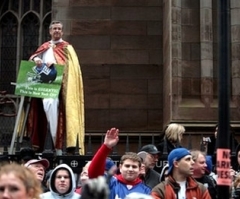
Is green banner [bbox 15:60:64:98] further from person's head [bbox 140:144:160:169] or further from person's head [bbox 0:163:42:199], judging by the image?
person's head [bbox 0:163:42:199]

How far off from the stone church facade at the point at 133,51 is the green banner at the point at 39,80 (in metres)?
3.06

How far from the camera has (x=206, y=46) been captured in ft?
45.4

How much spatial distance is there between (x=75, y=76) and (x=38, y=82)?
741mm

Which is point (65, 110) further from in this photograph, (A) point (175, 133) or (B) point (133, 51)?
(B) point (133, 51)

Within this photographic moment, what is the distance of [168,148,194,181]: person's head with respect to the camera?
7.50m

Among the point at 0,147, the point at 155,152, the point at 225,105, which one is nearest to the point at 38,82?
the point at 155,152

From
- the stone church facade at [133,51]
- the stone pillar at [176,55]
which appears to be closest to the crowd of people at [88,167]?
the stone pillar at [176,55]

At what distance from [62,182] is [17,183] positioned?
9.07ft

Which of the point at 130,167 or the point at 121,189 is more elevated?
the point at 130,167

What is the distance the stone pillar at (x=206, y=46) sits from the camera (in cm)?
1371

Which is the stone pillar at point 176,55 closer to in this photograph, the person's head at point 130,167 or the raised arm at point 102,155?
the person's head at point 130,167

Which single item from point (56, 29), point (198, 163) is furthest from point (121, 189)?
point (56, 29)

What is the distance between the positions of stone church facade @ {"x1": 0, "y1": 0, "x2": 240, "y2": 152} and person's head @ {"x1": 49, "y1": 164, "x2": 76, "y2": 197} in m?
6.86

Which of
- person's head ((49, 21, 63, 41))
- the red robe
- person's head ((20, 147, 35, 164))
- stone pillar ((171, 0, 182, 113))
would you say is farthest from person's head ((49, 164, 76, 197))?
stone pillar ((171, 0, 182, 113))
